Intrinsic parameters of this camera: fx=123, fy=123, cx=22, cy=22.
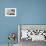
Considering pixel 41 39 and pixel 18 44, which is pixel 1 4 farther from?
pixel 41 39

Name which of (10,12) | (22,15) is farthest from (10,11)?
(22,15)

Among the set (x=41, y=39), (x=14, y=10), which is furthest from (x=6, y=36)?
(x=41, y=39)

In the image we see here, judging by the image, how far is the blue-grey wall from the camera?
3.38m

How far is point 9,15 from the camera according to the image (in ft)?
11.1

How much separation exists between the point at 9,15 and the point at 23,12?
0.39m

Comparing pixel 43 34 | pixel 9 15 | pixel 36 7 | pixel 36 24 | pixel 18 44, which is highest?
pixel 36 7

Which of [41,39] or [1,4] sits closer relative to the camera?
[41,39]

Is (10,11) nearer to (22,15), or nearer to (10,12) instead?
(10,12)

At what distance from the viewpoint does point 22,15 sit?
339cm

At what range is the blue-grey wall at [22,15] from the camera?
3.38 m

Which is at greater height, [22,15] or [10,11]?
[10,11]

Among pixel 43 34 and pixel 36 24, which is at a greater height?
pixel 36 24

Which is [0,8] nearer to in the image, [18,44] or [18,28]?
[18,28]

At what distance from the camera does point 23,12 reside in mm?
3387
